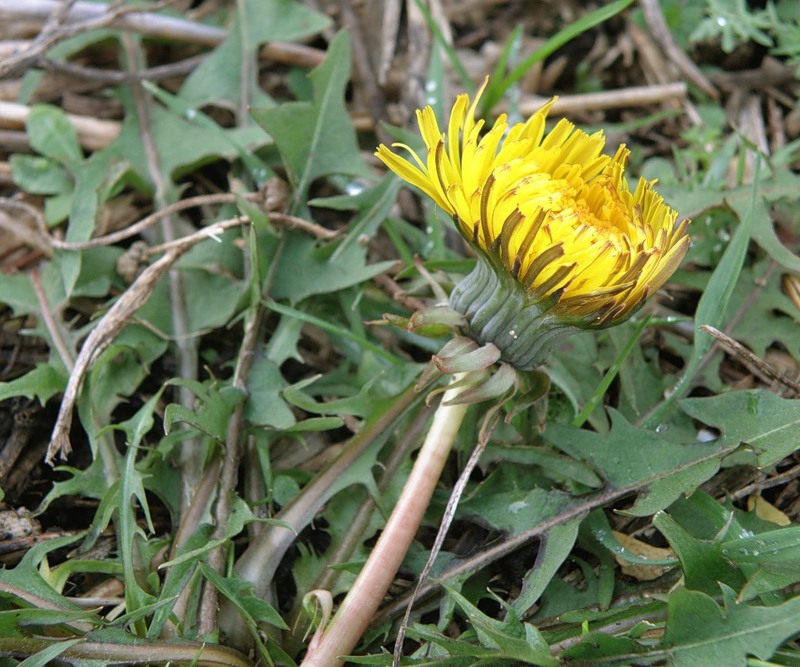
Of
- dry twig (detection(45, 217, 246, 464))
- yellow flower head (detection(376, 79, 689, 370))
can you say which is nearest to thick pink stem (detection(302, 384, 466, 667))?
yellow flower head (detection(376, 79, 689, 370))

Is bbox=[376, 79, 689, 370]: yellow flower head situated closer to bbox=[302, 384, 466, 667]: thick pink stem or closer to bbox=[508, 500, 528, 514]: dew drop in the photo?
bbox=[302, 384, 466, 667]: thick pink stem

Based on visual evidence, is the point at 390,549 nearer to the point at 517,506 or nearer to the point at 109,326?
the point at 517,506

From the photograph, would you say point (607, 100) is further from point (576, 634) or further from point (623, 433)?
point (576, 634)

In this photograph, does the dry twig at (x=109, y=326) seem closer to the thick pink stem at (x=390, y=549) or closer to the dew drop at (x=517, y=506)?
the thick pink stem at (x=390, y=549)

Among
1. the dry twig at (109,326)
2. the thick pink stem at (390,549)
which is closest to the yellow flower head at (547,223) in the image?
the thick pink stem at (390,549)

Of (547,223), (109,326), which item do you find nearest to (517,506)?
(547,223)
